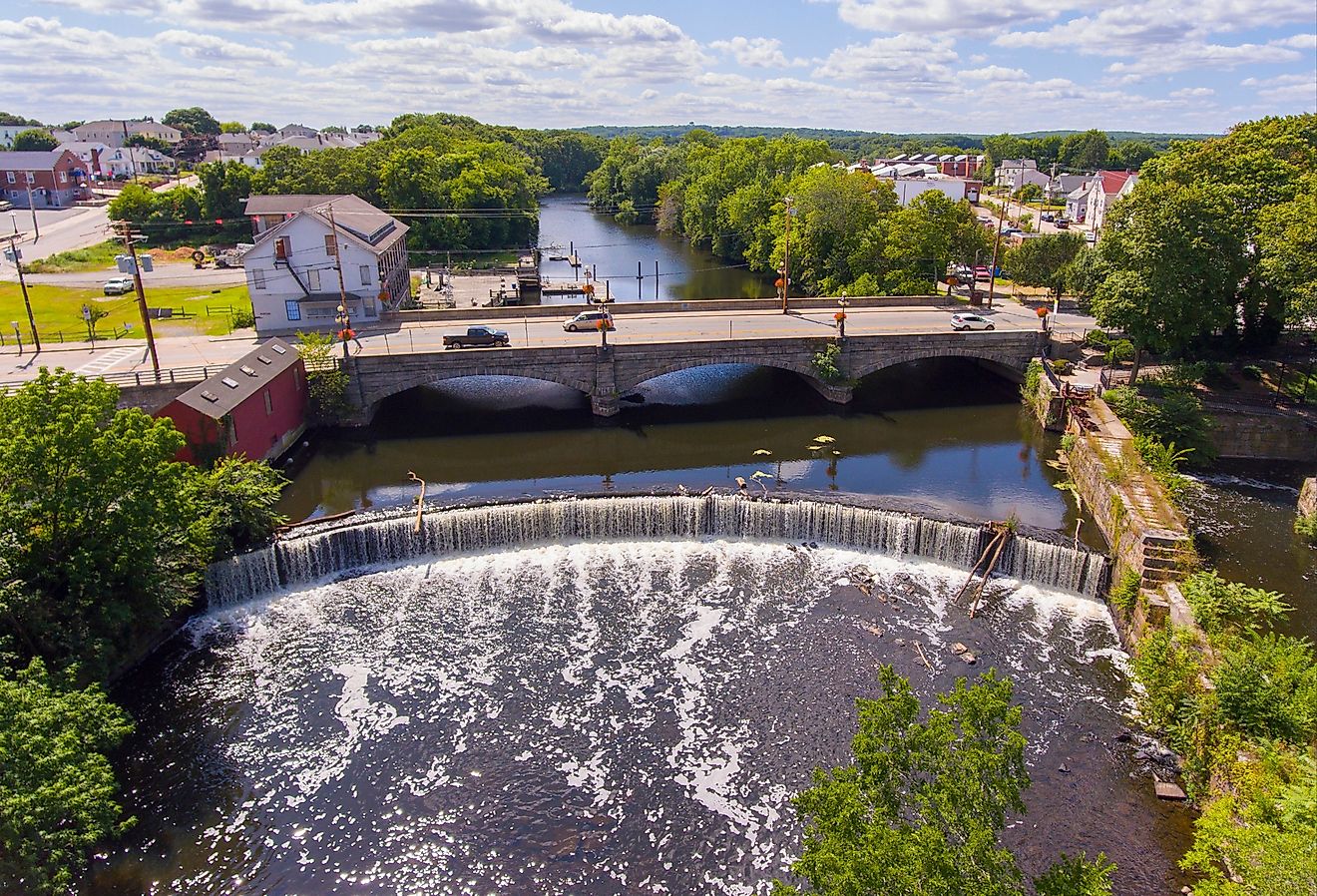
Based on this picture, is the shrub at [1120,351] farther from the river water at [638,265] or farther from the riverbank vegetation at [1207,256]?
the river water at [638,265]

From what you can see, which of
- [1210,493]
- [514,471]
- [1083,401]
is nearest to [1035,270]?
[1083,401]

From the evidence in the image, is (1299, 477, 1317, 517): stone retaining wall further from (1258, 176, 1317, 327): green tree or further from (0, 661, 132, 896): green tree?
(0, 661, 132, 896): green tree

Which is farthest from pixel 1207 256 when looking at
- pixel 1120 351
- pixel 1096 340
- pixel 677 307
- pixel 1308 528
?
pixel 677 307

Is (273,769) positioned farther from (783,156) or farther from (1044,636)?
(783,156)

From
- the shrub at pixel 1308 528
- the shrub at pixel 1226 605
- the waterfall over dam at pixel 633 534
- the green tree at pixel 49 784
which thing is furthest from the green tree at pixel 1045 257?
the green tree at pixel 49 784

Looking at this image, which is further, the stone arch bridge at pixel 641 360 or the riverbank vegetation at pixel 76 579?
the stone arch bridge at pixel 641 360

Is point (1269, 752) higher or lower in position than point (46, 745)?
lower
